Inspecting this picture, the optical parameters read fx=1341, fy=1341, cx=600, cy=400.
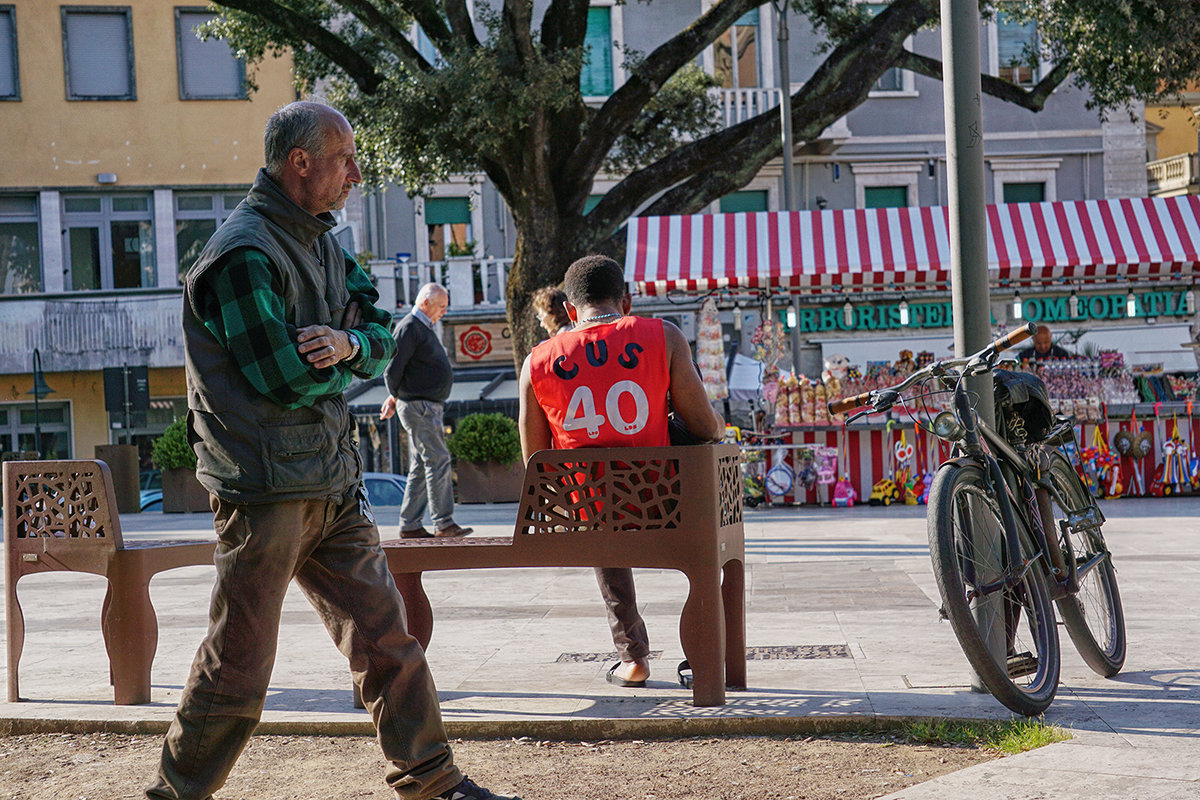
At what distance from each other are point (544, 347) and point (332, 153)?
1.79m

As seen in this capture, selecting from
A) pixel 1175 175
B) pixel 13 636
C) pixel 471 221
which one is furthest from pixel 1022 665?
pixel 1175 175

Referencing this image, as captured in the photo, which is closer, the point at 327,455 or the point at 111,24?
the point at 327,455

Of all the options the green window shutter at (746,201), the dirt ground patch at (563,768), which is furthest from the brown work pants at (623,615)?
the green window shutter at (746,201)

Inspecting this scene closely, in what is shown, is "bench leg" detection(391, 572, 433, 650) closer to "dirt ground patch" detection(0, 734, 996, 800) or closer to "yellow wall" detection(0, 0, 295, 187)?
"dirt ground patch" detection(0, 734, 996, 800)

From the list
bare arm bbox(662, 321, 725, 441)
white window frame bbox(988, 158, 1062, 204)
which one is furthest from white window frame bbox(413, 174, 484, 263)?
bare arm bbox(662, 321, 725, 441)

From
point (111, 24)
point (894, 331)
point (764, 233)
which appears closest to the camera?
point (764, 233)

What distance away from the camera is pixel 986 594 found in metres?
→ 4.28

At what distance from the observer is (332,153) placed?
3396 mm

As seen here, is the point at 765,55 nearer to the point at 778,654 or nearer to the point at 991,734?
the point at 778,654

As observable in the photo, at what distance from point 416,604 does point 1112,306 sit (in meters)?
22.5

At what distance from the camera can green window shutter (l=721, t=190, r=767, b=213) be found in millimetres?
28578

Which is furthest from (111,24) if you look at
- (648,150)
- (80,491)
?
(80,491)

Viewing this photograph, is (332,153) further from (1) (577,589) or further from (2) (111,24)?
(2) (111,24)

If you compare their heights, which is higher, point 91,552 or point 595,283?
point 595,283
